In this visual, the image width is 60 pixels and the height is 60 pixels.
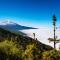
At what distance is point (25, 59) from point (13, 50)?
2135mm

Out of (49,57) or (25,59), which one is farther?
(49,57)

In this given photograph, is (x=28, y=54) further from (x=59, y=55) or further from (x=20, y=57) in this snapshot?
(x=59, y=55)

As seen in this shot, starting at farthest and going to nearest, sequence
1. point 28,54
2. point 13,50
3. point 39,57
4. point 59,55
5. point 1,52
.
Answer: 1. point 59,55
2. point 39,57
3. point 28,54
4. point 13,50
5. point 1,52

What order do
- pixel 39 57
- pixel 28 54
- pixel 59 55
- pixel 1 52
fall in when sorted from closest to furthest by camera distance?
pixel 1 52 < pixel 28 54 < pixel 39 57 < pixel 59 55

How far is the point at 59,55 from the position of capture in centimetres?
3238

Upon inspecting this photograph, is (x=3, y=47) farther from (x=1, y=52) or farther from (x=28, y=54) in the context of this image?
(x=28, y=54)

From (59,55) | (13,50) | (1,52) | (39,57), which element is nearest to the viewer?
(1,52)

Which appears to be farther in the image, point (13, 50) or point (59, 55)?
point (59, 55)

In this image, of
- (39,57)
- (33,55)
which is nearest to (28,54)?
(33,55)

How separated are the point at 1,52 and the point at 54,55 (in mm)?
11899

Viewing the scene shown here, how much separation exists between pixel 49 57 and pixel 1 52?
35.0 feet

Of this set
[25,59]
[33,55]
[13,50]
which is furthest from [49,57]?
[13,50]

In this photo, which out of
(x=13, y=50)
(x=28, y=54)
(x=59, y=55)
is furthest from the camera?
(x=59, y=55)

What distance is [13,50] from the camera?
23859 millimetres
